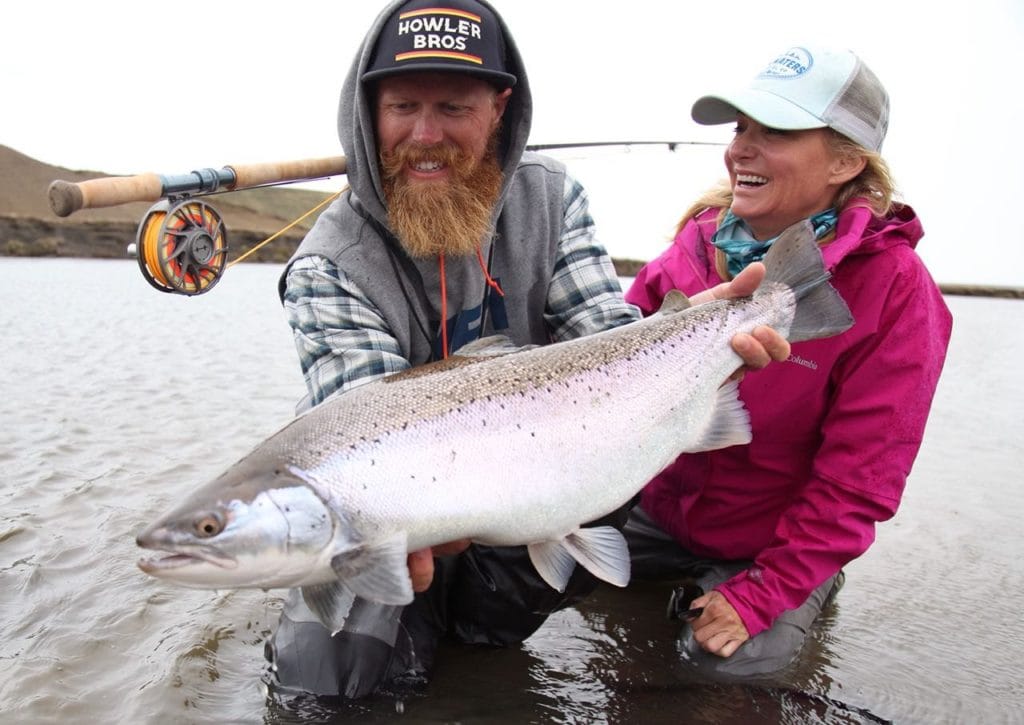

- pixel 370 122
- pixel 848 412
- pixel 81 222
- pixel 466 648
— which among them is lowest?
pixel 466 648

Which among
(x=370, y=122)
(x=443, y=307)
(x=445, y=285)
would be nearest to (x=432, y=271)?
(x=445, y=285)

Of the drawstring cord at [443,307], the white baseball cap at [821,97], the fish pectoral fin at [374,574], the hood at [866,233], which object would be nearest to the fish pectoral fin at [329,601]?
the fish pectoral fin at [374,574]

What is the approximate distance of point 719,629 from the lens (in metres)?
3.33

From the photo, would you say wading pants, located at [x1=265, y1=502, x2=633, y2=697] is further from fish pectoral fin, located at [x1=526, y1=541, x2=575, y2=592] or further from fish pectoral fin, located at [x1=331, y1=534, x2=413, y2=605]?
fish pectoral fin, located at [x1=331, y1=534, x2=413, y2=605]

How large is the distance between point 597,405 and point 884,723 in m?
1.69

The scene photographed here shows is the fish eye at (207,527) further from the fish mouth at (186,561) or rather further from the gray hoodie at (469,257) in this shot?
the gray hoodie at (469,257)

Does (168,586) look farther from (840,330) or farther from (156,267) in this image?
(840,330)

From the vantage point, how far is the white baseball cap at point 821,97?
10.9 ft

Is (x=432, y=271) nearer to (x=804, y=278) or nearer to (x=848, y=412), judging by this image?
(x=804, y=278)

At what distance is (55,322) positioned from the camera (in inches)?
558

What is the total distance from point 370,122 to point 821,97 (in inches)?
74.7

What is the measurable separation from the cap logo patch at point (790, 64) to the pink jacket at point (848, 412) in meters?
0.65

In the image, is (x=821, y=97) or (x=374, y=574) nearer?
(x=374, y=574)

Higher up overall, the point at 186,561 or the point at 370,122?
the point at 370,122
